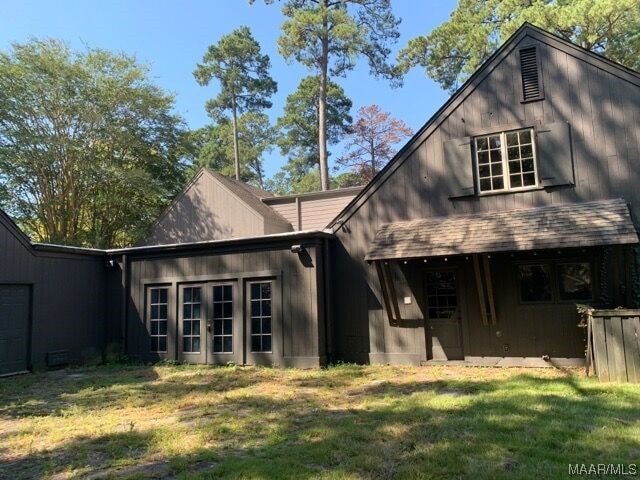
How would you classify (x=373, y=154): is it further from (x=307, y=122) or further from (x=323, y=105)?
(x=323, y=105)

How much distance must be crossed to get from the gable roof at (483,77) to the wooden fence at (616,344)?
15.4ft

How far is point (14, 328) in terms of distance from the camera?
10.6 m

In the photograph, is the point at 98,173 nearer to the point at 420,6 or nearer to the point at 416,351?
the point at 420,6

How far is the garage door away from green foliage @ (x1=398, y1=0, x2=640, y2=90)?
720 inches

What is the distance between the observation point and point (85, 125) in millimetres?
21203

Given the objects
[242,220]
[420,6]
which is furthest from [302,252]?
[420,6]

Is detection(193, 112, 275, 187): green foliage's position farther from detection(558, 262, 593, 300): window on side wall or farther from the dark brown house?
detection(558, 262, 593, 300): window on side wall

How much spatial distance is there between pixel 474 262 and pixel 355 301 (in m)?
2.83

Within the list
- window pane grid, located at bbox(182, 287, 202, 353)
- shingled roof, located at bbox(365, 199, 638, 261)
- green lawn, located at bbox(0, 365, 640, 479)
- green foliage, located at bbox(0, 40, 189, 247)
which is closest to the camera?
green lawn, located at bbox(0, 365, 640, 479)

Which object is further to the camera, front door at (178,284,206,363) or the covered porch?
front door at (178,284,206,363)

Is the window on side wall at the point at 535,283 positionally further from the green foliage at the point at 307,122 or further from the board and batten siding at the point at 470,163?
the green foliage at the point at 307,122

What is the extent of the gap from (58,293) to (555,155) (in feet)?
37.4

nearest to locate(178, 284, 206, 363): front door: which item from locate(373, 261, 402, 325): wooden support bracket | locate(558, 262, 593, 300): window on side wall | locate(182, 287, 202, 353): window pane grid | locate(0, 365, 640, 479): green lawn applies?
locate(182, 287, 202, 353): window pane grid

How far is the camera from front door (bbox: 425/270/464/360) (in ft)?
32.4
